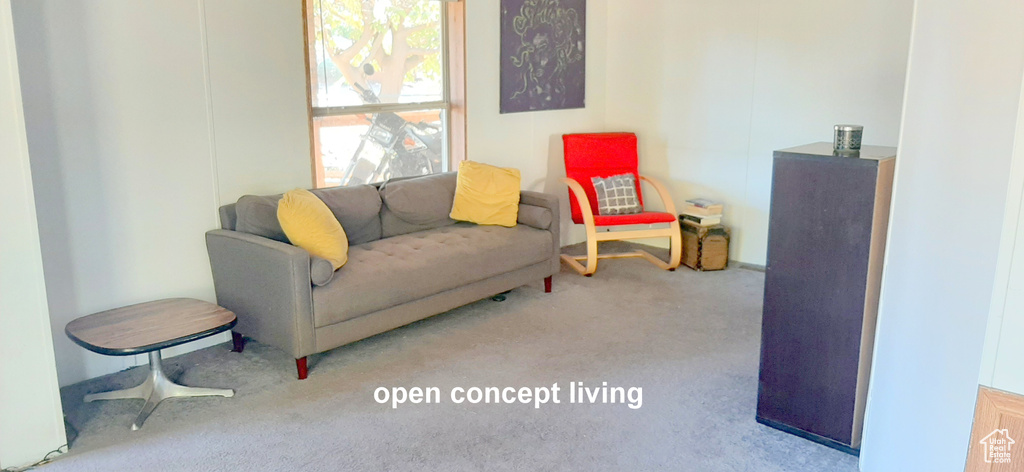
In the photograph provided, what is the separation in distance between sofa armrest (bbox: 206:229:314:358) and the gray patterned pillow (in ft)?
8.16

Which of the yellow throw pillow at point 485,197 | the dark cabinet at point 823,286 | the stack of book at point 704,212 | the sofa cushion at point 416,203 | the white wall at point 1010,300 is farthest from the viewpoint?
the stack of book at point 704,212

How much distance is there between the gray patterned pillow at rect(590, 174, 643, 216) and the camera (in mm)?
5270

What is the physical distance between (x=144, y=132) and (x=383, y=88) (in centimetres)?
147

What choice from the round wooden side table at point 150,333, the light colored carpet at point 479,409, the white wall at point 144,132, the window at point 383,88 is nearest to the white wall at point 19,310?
the light colored carpet at point 479,409

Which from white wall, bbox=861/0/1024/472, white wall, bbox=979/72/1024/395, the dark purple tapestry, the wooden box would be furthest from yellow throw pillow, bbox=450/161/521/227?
white wall, bbox=979/72/1024/395

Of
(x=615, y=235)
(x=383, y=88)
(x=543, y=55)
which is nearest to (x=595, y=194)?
(x=615, y=235)

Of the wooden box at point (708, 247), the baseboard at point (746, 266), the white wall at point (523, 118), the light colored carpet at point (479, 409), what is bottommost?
the light colored carpet at point (479, 409)

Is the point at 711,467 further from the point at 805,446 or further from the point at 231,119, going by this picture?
the point at 231,119

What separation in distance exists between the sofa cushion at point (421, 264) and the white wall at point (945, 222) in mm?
2173

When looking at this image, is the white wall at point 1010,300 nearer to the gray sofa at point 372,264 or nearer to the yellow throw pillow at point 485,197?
the gray sofa at point 372,264

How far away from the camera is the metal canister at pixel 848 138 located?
2736 millimetres

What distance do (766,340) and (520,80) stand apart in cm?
292

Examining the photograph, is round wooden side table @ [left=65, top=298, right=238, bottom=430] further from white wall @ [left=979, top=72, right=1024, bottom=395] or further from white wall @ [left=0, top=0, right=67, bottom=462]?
white wall @ [left=979, top=72, right=1024, bottom=395]

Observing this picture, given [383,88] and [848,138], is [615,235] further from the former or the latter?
[848,138]
